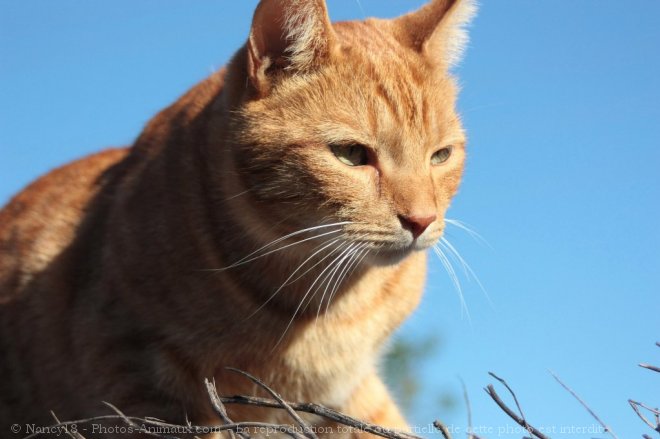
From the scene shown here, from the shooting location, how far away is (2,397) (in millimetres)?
3959

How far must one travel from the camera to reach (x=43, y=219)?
4.04m

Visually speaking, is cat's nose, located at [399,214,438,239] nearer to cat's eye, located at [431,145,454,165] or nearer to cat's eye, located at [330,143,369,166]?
cat's eye, located at [330,143,369,166]

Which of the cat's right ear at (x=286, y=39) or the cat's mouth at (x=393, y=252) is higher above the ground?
the cat's right ear at (x=286, y=39)

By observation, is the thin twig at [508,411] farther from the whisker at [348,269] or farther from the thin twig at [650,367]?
the whisker at [348,269]

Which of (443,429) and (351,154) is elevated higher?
(351,154)

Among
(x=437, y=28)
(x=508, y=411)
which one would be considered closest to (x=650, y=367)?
(x=508, y=411)

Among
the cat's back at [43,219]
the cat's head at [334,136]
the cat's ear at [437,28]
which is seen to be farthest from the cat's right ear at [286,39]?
the cat's back at [43,219]

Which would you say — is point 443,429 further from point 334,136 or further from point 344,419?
point 334,136

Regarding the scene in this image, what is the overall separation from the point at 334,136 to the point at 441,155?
0.53 meters

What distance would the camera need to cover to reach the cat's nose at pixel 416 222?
9.87 ft

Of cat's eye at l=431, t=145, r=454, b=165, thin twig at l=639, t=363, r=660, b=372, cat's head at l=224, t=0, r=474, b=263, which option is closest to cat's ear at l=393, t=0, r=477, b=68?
cat's head at l=224, t=0, r=474, b=263

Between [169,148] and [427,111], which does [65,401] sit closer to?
[169,148]

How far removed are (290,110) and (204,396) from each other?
1.08 meters

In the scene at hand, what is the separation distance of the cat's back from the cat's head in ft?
3.72
